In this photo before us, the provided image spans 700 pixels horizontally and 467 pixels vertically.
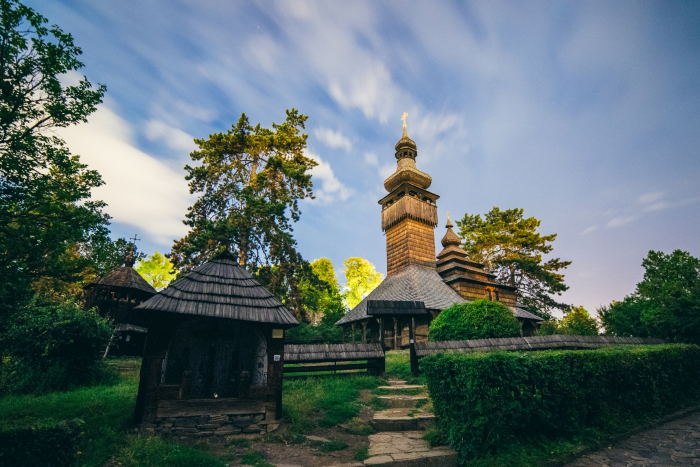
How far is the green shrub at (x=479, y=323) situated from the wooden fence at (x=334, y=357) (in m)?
2.31

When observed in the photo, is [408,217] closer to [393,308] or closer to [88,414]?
[393,308]

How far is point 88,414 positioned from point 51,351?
4.17m

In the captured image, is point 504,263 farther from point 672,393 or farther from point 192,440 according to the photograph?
point 192,440

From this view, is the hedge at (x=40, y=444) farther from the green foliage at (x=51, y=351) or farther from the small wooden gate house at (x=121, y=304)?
the small wooden gate house at (x=121, y=304)

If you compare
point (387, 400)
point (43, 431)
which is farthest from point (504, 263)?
point (43, 431)

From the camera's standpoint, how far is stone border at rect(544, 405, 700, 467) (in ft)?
15.4

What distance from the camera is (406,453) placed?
16.6ft

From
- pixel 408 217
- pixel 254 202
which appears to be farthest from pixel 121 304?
pixel 408 217

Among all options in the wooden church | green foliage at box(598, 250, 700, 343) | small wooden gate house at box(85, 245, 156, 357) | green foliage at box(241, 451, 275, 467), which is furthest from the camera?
the wooden church

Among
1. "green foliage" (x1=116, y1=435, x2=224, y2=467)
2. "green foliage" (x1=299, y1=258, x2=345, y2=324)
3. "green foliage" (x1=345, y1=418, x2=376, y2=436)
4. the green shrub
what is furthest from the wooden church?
"green foliage" (x1=116, y1=435, x2=224, y2=467)

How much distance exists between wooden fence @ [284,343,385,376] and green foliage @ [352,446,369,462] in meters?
3.78

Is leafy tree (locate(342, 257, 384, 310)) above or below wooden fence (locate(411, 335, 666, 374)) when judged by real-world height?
above

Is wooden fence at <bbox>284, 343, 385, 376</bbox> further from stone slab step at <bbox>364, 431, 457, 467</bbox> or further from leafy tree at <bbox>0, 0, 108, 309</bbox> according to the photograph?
leafy tree at <bbox>0, 0, 108, 309</bbox>

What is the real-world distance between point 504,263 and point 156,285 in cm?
3723
